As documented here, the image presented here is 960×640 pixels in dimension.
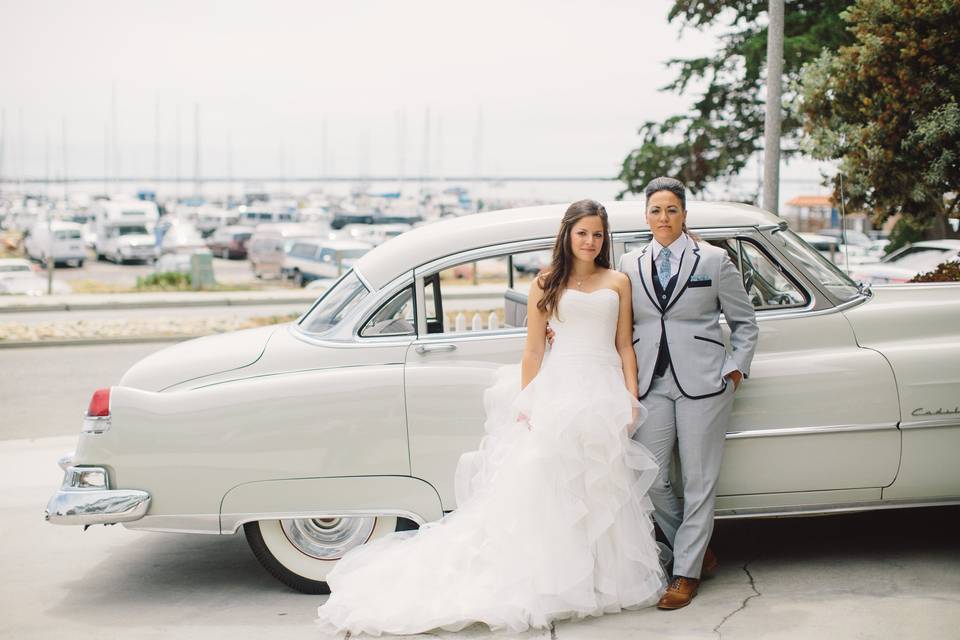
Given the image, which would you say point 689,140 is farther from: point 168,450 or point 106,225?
point 106,225

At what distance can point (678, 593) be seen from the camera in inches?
185

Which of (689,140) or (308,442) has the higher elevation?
(689,140)

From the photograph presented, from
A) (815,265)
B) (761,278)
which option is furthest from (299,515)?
(815,265)

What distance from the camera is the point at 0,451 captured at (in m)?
8.69

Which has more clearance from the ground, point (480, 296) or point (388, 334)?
point (388, 334)

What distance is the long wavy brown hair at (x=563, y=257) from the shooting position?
15.5 ft

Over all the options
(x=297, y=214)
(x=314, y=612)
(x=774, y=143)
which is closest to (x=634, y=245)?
(x=314, y=612)

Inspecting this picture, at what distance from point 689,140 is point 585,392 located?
2025cm

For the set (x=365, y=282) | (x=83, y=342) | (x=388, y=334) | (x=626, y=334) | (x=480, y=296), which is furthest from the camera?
(x=480, y=296)

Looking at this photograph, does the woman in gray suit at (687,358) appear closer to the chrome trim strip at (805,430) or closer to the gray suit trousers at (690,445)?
the gray suit trousers at (690,445)

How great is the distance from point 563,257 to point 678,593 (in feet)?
5.53

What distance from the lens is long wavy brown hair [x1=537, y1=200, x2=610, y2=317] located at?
4.72m

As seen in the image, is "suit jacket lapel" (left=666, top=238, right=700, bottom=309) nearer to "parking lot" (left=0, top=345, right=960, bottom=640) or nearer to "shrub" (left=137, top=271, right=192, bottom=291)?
"parking lot" (left=0, top=345, right=960, bottom=640)

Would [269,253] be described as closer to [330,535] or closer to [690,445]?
[330,535]
